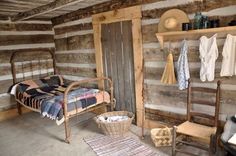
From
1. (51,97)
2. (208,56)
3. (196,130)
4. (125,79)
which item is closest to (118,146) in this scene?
(196,130)

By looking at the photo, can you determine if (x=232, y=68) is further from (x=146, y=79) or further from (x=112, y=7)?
(x=112, y=7)

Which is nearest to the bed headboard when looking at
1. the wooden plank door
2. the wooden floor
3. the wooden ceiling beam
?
the wooden ceiling beam

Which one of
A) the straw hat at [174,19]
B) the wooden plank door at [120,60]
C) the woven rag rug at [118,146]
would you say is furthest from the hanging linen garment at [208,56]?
the wooden plank door at [120,60]

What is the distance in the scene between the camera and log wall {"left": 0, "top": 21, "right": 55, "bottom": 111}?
194 inches

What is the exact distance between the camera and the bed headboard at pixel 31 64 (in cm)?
512

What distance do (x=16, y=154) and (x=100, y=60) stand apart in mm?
2201

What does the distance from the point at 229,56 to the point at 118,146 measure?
1942mm

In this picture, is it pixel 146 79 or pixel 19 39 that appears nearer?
pixel 146 79

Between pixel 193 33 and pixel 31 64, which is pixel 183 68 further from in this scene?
pixel 31 64

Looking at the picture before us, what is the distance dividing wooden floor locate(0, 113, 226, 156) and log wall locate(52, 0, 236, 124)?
0.59 meters

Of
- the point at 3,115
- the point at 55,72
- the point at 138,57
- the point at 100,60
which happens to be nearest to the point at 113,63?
the point at 100,60

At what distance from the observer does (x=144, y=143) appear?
343 centimetres

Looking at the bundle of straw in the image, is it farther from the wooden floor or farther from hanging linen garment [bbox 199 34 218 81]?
the wooden floor

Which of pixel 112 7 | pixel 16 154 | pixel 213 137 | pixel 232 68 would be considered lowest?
pixel 16 154
